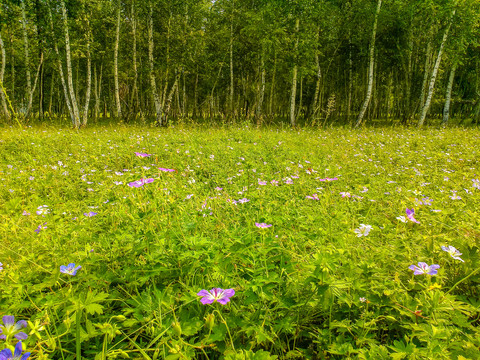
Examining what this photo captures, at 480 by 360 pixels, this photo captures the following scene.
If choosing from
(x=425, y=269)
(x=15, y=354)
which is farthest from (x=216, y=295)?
(x=425, y=269)

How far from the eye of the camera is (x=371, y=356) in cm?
114

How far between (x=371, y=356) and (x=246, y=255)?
2.71 feet

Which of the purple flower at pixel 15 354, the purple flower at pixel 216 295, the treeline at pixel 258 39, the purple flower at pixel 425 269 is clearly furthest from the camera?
the treeline at pixel 258 39

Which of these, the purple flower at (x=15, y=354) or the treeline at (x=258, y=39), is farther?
the treeline at (x=258, y=39)

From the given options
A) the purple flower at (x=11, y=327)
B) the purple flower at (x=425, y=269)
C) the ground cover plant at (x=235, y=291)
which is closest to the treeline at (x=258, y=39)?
the ground cover plant at (x=235, y=291)

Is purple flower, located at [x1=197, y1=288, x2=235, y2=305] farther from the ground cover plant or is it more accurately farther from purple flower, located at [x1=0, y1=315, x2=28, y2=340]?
purple flower, located at [x1=0, y1=315, x2=28, y2=340]

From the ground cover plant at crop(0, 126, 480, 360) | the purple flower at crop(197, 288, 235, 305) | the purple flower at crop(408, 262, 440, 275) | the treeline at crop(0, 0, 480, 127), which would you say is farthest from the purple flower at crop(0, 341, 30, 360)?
the treeline at crop(0, 0, 480, 127)

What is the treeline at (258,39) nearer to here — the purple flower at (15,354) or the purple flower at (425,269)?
the purple flower at (425,269)

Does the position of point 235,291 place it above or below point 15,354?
below

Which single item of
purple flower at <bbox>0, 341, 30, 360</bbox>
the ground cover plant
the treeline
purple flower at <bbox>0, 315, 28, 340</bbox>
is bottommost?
the ground cover plant

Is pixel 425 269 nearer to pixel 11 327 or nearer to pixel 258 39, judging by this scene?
pixel 11 327

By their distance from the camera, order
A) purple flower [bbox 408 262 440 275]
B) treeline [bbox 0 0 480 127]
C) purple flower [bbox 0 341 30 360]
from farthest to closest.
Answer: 1. treeline [bbox 0 0 480 127]
2. purple flower [bbox 408 262 440 275]
3. purple flower [bbox 0 341 30 360]

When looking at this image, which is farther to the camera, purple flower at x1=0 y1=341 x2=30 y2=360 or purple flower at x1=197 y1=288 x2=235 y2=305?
purple flower at x1=197 y1=288 x2=235 y2=305

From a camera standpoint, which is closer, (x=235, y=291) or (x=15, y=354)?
(x=15, y=354)
